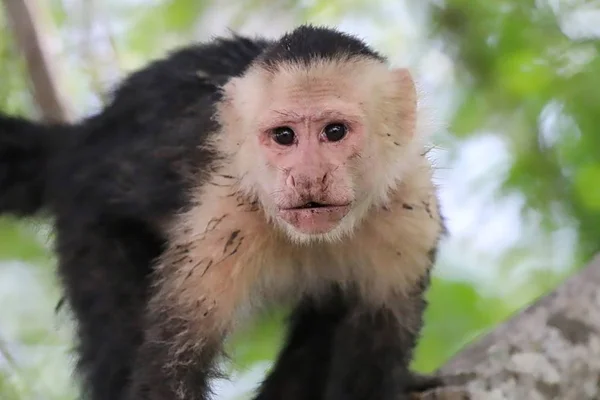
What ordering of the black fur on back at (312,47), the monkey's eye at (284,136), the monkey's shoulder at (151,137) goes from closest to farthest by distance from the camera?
the monkey's eye at (284,136), the black fur on back at (312,47), the monkey's shoulder at (151,137)

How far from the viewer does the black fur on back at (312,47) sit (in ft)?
7.06

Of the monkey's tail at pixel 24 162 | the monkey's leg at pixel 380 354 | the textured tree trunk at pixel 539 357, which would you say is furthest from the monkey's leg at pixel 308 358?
the monkey's tail at pixel 24 162

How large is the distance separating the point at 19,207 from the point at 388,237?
127cm

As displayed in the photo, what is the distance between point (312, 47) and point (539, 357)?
1025 millimetres

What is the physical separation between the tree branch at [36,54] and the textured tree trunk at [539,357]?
1613 millimetres

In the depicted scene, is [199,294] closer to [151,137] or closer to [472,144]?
[151,137]

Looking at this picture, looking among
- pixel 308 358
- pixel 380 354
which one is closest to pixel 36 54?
pixel 308 358

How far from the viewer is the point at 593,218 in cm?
316

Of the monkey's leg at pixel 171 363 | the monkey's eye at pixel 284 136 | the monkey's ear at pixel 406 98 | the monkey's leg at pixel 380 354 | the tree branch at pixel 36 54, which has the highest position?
the tree branch at pixel 36 54

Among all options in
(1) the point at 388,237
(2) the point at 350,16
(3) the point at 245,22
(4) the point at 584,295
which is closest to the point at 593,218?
(4) the point at 584,295

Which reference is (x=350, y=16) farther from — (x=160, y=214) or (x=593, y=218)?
(x=160, y=214)

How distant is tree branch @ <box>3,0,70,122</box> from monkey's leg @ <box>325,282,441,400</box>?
4.31ft

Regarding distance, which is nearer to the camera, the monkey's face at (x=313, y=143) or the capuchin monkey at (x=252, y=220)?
the monkey's face at (x=313, y=143)

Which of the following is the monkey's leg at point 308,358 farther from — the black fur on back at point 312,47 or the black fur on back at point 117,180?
the black fur on back at point 312,47
